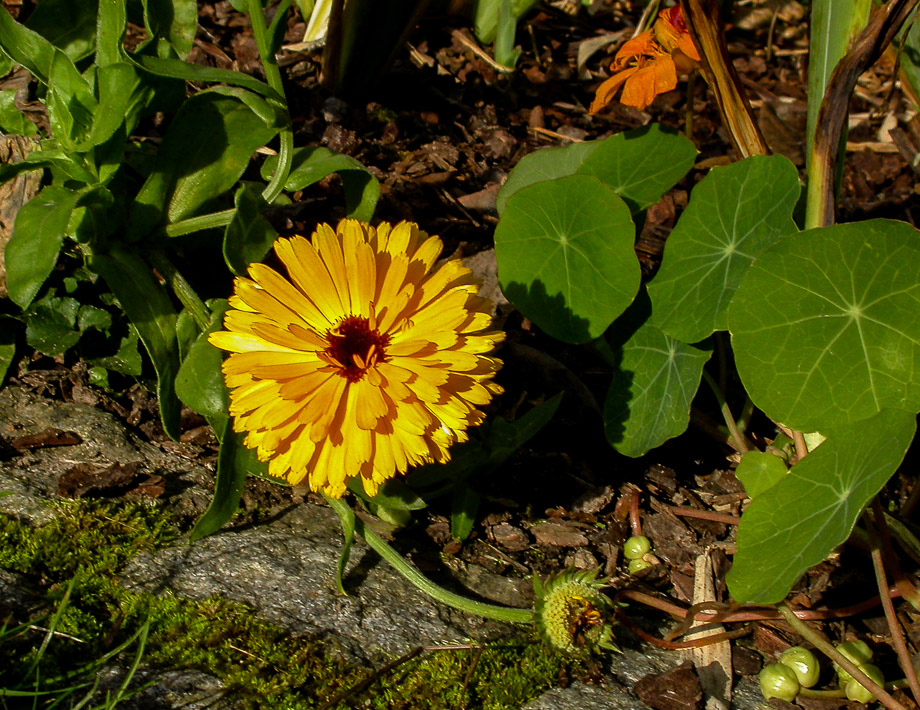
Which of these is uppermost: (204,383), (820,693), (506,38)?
(506,38)

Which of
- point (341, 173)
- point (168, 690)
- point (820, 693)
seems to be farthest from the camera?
point (341, 173)

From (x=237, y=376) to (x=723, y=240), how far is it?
3.75 ft

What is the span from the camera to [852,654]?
1.68m

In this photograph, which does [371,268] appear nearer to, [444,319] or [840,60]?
[444,319]

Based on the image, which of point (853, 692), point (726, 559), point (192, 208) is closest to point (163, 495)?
point (192, 208)

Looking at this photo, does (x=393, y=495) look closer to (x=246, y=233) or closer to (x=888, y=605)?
(x=246, y=233)

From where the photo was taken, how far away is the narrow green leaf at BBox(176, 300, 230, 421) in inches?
65.1

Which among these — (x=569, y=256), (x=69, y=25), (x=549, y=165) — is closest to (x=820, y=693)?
(x=569, y=256)

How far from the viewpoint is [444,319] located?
148 cm

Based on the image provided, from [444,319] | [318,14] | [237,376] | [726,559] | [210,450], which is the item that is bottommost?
[726,559]

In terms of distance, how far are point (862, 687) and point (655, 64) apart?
1384 mm

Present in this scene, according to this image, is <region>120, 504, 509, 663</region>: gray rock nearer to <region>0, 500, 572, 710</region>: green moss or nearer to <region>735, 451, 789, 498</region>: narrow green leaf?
<region>0, 500, 572, 710</region>: green moss

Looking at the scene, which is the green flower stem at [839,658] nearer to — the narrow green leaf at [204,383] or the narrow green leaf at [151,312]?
the narrow green leaf at [204,383]

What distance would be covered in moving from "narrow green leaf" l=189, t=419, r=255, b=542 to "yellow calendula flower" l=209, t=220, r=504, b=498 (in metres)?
0.14
